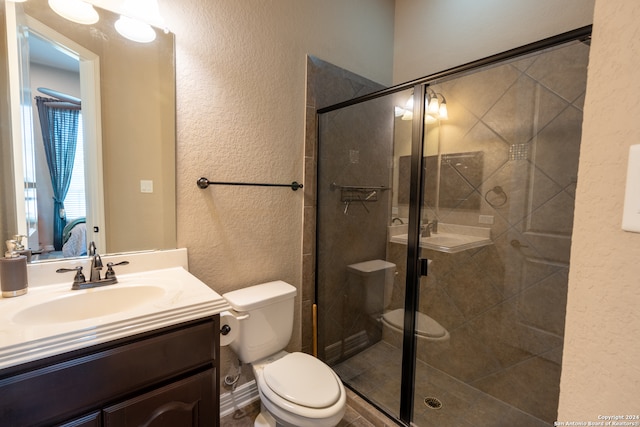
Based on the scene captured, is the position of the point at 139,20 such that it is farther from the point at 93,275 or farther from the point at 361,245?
the point at 361,245

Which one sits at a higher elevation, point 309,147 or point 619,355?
point 309,147

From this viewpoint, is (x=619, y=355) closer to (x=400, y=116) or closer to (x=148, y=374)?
(x=148, y=374)

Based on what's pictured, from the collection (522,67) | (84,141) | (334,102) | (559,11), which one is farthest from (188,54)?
(559,11)

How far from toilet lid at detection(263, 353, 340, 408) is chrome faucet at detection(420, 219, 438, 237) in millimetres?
921

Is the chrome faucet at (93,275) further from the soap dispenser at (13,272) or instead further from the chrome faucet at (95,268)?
the soap dispenser at (13,272)

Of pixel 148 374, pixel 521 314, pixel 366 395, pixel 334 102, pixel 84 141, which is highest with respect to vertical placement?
pixel 334 102

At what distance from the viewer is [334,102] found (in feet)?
6.74

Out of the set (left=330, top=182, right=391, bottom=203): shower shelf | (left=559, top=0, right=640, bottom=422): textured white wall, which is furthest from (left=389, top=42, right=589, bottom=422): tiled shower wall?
(left=559, top=0, right=640, bottom=422): textured white wall

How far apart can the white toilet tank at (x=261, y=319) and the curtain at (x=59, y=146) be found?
784 mm

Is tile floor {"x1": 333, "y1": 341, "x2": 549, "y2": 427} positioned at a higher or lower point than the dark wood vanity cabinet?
lower

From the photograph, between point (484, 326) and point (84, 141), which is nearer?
point (84, 141)

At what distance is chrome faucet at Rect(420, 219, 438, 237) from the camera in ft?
5.57

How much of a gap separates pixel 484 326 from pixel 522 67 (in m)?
1.52

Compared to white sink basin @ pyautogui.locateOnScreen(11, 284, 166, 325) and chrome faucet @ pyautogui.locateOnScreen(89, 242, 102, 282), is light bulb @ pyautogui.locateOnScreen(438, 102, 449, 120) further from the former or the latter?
chrome faucet @ pyautogui.locateOnScreen(89, 242, 102, 282)
